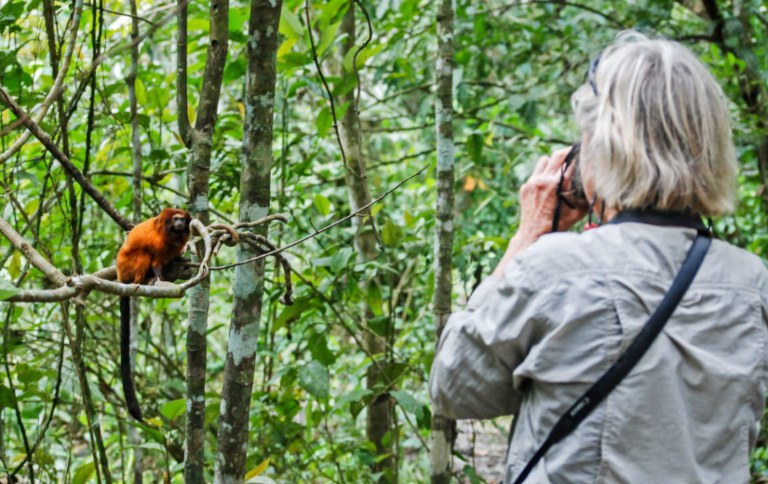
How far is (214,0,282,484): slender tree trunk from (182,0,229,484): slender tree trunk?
0.41 ft

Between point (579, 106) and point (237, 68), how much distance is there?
195 cm

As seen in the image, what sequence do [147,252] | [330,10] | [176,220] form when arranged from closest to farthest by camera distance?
1. [176,220]
2. [147,252]
3. [330,10]

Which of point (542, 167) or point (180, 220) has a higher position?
point (542, 167)

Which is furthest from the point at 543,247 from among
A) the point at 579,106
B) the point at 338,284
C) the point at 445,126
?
the point at 338,284

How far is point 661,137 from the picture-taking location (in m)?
1.16

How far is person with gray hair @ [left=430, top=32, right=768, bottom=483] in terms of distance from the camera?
3.62 feet

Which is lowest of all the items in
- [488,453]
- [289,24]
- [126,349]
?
[488,453]

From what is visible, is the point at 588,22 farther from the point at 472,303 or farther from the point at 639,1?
the point at 472,303

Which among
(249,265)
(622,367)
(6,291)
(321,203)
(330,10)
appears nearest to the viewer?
(6,291)

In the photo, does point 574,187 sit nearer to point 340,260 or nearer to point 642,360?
point 642,360

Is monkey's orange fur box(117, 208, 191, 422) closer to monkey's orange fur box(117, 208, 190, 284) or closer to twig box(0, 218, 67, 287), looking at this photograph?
monkey's orange fur box(117, 208, 190, 284)

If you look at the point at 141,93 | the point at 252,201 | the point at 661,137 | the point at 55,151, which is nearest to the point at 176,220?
the point at 252,201

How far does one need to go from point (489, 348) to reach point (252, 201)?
3.29 ft

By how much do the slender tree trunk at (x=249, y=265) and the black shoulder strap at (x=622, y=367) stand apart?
994 millimetres
